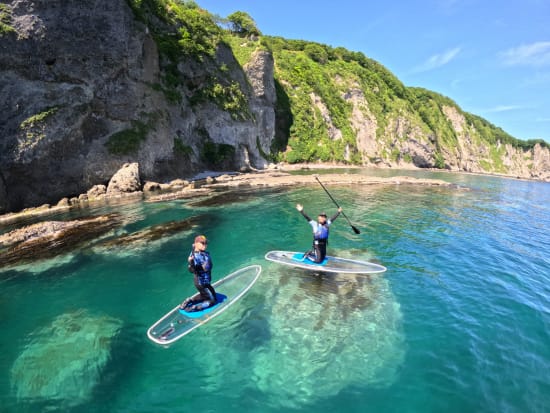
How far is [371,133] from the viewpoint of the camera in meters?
95.8

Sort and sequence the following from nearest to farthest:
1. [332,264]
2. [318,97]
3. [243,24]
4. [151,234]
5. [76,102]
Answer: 1. [332,264]
2. [151,234]
3. [76,102]
4. [243,24]
5. [318,97]

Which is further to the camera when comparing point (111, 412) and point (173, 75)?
point (173, 75)

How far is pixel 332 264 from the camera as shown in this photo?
14.8 metres

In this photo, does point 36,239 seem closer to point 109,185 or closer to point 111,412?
point 109,185

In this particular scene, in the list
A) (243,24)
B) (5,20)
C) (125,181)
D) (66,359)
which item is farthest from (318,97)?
(66,359)

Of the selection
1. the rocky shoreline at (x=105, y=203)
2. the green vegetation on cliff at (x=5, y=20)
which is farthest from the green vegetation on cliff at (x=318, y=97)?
the green vegetation on cliff at (x=5, y=20)

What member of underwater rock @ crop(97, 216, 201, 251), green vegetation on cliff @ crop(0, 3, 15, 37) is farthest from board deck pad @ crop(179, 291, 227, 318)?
green vegetation on cliff @ crop(0, 3, 15, 37)

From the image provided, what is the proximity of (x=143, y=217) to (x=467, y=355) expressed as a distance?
2300 cm

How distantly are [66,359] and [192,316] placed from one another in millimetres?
3722

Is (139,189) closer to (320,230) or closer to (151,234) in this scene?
(151,234)

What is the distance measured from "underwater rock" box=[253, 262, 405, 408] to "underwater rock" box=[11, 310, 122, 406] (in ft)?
15.2

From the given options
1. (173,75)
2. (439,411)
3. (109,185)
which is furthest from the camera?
(173,75)

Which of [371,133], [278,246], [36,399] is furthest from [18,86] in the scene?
[371,133]

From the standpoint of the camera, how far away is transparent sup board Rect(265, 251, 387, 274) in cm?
1432
